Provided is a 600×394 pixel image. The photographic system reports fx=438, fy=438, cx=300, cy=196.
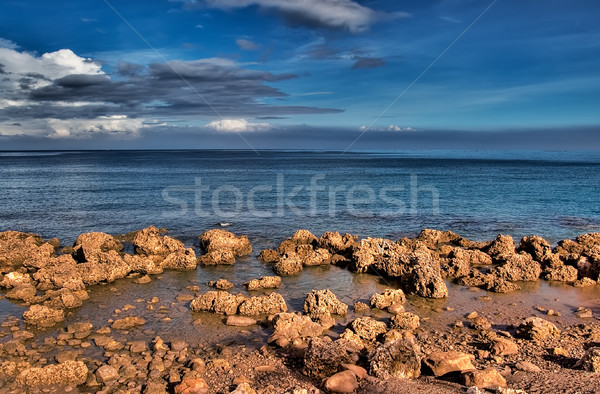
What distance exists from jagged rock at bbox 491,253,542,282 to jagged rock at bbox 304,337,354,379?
11.6m

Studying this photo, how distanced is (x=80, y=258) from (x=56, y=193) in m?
38.0

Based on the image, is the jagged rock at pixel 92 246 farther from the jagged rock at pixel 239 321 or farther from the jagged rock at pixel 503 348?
the jagged rock at pixel 503 348

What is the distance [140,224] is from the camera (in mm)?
34656

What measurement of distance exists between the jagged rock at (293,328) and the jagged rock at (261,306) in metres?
1.27

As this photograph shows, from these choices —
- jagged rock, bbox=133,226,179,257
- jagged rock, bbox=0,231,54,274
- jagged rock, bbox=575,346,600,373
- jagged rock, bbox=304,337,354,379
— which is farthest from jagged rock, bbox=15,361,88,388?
jagged rock, bbox=133,226,179,257

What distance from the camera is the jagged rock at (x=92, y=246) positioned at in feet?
69.8

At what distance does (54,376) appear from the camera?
1098 cm

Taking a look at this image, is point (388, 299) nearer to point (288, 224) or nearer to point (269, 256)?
point (269, 256)

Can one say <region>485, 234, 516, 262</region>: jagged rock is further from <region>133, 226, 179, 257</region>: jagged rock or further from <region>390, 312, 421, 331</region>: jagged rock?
Answer: <region>133, 226, 179, 257</region>: jagged rock

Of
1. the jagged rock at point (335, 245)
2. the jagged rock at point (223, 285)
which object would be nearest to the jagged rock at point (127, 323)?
the jagged rock at point (223, 285)

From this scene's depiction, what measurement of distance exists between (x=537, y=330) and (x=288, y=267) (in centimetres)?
1111

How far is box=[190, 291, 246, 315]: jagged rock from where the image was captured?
16.0 metres

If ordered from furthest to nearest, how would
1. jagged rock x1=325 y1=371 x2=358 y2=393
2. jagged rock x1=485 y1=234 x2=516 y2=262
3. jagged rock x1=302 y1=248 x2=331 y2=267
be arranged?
jagged rock x1=485 y1=234 x2=516 y2=262, jagged rock x1=302 y1=248 x2=331 y2=267, jagged rock x1=325 y1=371 x2=358 y2=393

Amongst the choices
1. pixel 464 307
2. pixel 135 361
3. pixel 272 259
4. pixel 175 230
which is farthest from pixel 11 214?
pixel 464 307
